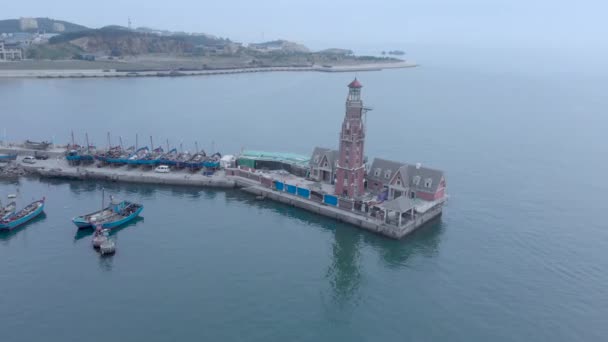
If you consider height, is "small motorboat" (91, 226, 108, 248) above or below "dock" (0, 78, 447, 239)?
below

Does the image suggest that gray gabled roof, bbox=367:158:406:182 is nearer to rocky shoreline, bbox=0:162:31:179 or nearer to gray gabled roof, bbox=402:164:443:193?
gray gabled roof, bbox=402:164:443:193

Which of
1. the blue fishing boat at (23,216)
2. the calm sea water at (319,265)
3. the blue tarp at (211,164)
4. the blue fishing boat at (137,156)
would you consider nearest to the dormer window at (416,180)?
the calm sea water at (319,265)

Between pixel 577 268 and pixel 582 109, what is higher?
pixel 582 109

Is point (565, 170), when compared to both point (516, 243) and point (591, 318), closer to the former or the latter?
point (516, 243)

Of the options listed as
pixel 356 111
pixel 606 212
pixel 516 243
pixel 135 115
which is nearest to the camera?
pixel 516 243

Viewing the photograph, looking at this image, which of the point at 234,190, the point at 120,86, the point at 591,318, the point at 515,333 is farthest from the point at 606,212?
the point at 120,86

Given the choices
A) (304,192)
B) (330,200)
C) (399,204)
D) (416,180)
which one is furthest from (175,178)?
(416,180)

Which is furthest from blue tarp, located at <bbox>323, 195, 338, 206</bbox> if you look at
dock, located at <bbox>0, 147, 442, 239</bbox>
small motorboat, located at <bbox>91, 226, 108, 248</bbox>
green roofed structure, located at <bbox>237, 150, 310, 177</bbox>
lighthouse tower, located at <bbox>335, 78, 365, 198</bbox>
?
small motorboat, located at <bbox>91, 226, 108, 248</bbox>
